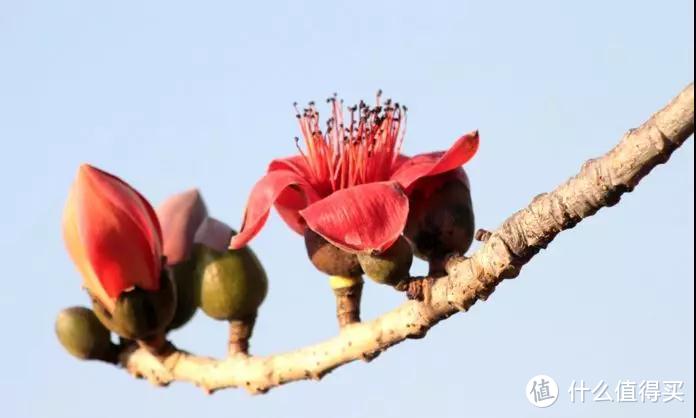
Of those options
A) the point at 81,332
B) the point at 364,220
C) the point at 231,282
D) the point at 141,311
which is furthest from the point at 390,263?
the point at 81,332

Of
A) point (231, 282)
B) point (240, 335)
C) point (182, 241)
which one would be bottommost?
point (240, 335)

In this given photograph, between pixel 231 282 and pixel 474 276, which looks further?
pixel 231 282

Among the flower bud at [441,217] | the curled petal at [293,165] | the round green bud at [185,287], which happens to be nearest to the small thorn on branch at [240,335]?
the round green bud at [185,287]

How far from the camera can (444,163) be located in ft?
7.67

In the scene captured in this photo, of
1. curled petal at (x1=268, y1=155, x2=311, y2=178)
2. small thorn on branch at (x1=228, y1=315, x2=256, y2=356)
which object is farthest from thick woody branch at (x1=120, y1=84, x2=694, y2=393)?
curled petal at (x1=268, y1=155, x2=311, y2=178)

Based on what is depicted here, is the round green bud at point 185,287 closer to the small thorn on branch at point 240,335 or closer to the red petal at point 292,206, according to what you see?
the small thorn on branch at point 240,335

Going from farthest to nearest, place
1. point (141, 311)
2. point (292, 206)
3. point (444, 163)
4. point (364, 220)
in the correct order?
1. point (141, 311)
2. point (292, 206)
3. point (444, 163)
4. point (364, 220)

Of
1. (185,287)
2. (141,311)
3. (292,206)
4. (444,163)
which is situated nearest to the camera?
(444,163)

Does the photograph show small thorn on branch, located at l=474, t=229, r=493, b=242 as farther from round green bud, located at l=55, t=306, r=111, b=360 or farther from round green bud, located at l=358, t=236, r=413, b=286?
round green bud, located at l=55, t=306, r=111, b=360

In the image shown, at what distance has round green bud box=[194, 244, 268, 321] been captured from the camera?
2770mm

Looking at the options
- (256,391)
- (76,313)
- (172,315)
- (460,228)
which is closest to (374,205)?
(460,228)

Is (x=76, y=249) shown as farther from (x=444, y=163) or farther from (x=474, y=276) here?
(x=474, y=276)

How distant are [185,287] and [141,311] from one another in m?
0.19

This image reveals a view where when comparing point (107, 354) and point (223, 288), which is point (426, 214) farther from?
point (107, 354)
